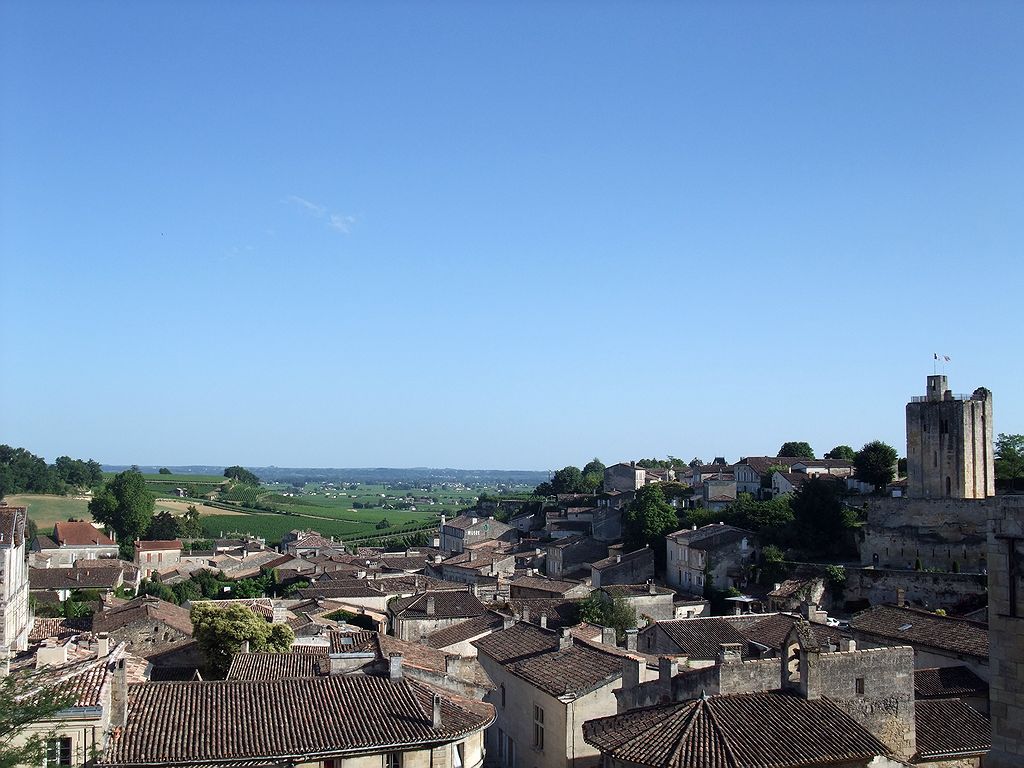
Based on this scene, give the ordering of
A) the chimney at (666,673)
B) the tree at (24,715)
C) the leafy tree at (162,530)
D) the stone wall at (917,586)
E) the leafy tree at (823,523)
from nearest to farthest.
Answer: the tree at (24,715), the chimney at (666,673), the stone wall at (917,586), the leafy tree at (823,523), the leafy tree at (162,530)

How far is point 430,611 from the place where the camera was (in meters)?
44.9

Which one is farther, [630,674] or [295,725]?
[630,674]

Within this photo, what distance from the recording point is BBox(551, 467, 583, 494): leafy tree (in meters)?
121

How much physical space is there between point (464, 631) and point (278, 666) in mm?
11922

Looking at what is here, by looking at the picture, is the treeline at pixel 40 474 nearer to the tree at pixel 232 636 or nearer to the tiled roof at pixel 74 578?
the tiled roof at pixel 74 578

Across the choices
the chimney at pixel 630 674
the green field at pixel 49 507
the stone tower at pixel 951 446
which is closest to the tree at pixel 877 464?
the stone tower at pixel 951 446

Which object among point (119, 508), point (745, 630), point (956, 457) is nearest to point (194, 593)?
point (119, 508)

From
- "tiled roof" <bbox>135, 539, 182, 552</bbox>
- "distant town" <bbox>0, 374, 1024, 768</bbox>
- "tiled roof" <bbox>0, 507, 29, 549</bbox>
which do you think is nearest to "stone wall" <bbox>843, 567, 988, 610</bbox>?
"distant town" <bbox>0, 374, 1024, 768</bbox>

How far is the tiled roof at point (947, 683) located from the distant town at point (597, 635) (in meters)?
0.08

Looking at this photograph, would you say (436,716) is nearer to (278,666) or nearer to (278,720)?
(278,720)

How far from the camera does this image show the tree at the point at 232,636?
114ft

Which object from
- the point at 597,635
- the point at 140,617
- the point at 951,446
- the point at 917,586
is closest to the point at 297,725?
the point at 597,635

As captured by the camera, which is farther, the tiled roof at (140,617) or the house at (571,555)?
the house at (571,555)

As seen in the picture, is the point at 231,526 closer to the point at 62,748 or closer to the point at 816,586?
the point at 816,586
